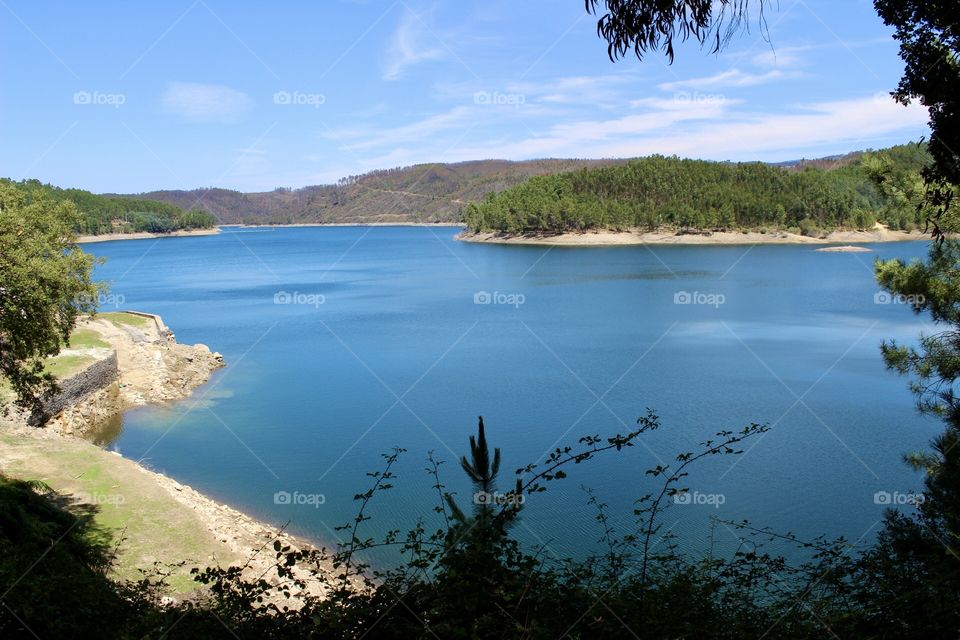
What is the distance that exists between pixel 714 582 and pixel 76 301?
10924mm

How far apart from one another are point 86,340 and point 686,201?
80.3m

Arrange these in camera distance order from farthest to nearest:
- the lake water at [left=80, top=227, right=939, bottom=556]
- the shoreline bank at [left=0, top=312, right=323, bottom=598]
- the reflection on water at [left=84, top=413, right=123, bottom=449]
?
the reflection on water at [left=84, top=413, right=123, bottom=449] < the lake water at [left=80, top=227, right=939, bottom=556] < the shoreline bank at [left=0, top=312, right=323, bottom=598]

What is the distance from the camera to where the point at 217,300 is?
1686 inches

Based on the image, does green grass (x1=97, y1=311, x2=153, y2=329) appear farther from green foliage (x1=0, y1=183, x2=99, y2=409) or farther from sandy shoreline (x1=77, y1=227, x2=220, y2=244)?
sandy shoreline (x1=77, y1=227, x2=220, y2=244)

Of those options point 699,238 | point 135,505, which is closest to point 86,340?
point 135,505

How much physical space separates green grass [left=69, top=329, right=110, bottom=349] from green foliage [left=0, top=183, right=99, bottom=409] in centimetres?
1054

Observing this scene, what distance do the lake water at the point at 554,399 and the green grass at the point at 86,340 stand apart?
305 centimetres

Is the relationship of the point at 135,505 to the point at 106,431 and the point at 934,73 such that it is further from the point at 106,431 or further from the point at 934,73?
the point at 934,73

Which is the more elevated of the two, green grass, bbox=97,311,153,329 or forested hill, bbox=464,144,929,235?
forested hill, bbox=464,144,929,235

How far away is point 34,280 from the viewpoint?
9.23 meters

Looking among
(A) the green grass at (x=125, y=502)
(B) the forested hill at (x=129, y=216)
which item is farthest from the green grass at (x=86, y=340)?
(B) the forested hill at (x=129, y=216)

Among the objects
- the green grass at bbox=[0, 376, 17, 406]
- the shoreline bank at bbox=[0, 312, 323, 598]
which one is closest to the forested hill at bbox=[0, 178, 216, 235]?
the green grass at bbox=[0, 376, 17, 406]

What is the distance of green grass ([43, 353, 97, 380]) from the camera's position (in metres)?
16.9

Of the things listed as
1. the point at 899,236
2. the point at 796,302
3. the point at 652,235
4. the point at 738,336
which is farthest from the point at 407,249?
the point at 738,336
